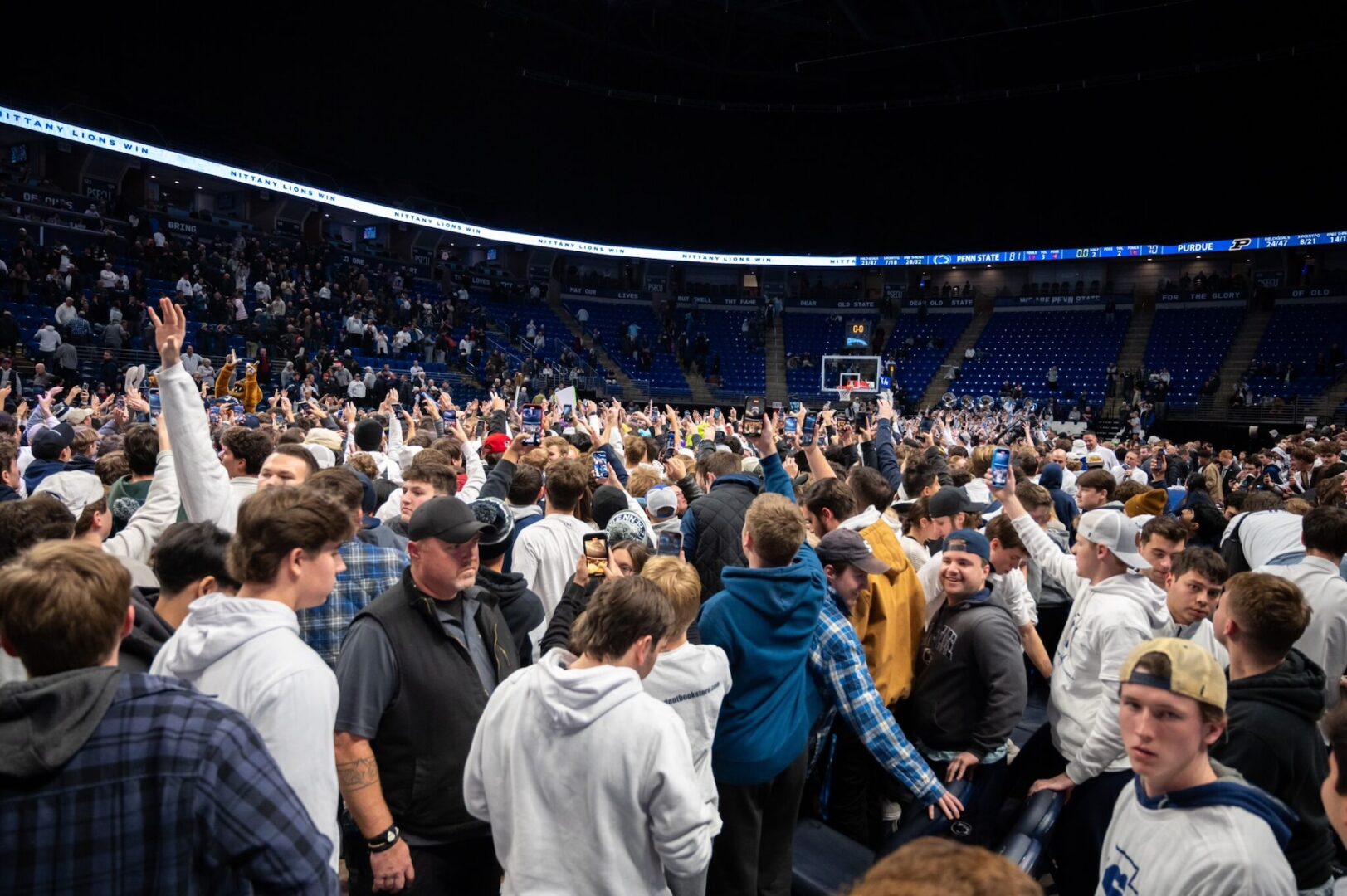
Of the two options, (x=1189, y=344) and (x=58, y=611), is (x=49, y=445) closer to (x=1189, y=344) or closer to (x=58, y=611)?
(x=58, y=611)

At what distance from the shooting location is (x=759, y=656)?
3109mm

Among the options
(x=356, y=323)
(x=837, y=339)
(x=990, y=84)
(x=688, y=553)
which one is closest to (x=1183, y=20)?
(x=990, y=84)

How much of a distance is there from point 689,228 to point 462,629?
36471 millimetres

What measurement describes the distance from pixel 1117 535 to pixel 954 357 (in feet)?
112

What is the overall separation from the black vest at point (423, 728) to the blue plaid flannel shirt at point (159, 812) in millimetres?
883

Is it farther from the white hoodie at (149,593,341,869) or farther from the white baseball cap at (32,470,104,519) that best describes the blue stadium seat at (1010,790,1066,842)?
the white baseball cap at (32,470,104,519)

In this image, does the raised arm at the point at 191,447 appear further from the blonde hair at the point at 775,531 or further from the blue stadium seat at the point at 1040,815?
the blue stadium seat at the point at 1040,815

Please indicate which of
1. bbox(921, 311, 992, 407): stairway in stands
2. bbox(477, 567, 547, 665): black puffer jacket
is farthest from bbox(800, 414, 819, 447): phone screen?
bbox(921, 311, 992, 407): stairway in stands

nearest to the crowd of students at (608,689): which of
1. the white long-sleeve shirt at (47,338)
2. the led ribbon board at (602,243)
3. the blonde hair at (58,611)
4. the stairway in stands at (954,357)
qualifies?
the blonde hair at (58,611)

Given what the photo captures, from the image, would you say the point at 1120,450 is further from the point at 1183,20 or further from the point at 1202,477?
the point at 1183,20

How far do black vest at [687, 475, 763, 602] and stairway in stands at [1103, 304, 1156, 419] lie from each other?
32.1 meters

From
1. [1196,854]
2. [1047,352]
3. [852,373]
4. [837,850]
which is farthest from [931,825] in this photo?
[1047,352]

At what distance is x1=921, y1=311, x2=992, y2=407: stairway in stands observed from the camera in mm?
34531

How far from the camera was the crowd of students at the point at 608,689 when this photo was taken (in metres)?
1.73
